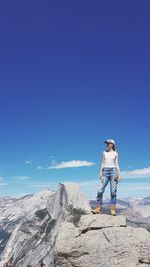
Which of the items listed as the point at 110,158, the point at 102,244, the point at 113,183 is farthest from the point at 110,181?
the point at 102,244

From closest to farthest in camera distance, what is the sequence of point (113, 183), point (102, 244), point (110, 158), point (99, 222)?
point (102, 244) < point (99, 222) < point (110, 158) < point (113, 183)

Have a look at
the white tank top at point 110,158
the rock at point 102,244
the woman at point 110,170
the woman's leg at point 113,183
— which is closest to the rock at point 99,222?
the rock at point 102,244

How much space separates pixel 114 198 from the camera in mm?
23250

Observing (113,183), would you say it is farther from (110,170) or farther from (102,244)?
(102,244)

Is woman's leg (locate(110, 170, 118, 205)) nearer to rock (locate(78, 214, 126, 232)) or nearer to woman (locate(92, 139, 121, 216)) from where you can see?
woman (locate(92, 139, 121, 216))

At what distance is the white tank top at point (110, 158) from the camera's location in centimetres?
2280

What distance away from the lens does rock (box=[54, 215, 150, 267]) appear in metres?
20.0

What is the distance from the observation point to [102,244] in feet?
67.2

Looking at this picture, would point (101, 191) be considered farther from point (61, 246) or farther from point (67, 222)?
point (61, 246)

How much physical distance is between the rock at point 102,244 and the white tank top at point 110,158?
3.13 meters

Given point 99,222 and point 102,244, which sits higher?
point 99,222

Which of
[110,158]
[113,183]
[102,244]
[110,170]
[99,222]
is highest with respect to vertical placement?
[110,158]

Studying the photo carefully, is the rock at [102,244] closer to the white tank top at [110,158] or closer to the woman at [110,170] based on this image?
the woman at [110,170]

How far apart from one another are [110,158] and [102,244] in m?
5.09
